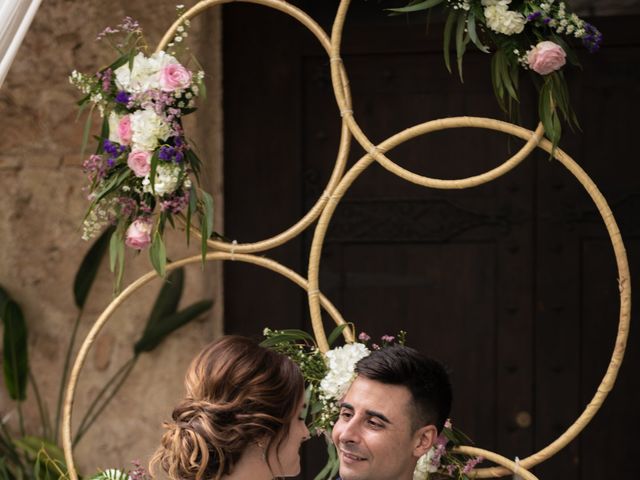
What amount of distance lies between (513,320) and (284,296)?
84cm

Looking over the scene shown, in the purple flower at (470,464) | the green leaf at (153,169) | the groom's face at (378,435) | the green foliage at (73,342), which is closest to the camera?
the groom's face at (378,435)

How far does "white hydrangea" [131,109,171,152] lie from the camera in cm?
349

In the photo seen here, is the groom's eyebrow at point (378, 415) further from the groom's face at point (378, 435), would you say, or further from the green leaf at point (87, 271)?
the green leaf at point (87, 271)

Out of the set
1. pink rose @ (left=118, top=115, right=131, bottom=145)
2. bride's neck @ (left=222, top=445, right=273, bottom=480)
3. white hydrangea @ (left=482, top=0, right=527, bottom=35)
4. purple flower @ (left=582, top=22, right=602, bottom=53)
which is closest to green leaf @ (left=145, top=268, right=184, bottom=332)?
pink rose @ (left=118, top=115, right=131, bottom=145)

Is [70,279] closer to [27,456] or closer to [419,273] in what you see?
[27,456]

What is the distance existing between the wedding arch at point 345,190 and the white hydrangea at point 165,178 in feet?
0.60

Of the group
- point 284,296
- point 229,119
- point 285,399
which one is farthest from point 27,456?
point 285,399

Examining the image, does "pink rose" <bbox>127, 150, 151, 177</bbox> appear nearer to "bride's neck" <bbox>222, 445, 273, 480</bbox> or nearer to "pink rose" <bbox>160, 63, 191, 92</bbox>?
"pink rose" <bbox>160, 63, 191, 92</bbox>

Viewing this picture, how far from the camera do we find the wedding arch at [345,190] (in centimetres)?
329

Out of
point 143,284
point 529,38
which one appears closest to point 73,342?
point 143,284

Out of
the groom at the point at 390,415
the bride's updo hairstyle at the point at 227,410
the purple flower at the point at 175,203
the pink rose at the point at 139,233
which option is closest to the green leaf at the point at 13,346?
the pink rose at the point at 139,233

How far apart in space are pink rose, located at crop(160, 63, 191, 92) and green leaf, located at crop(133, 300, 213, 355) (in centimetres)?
114

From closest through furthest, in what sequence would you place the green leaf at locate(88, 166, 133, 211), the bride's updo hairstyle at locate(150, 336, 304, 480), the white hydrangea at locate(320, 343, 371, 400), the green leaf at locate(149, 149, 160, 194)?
the bride's updo hairstyle at locate(150, 336, 304, 480), the white hydrangea at locate(320, 343, 371, 400), the green leaf at locate(149, 149, 160, 194), the green leaf at locate(88, 166, 133, 211)

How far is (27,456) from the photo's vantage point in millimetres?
4406
